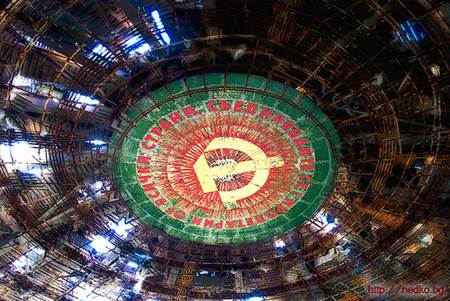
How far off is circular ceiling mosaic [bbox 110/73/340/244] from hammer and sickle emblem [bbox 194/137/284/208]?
0.03m

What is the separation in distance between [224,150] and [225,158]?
231 mm

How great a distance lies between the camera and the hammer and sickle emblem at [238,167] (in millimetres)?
14133

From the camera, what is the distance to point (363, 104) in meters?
13.3

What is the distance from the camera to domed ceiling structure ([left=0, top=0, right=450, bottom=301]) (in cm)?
1232

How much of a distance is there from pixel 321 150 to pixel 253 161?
186cm

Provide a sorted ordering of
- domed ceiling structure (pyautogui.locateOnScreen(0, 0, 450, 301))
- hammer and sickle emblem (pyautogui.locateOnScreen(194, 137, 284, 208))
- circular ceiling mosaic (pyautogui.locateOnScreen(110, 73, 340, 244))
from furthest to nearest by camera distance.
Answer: hammer and sickle emblem (pyautogui.locateOnScreen(194, 137, 284, 208)), circular ceiling mosaic (pyautogui.locateOnScreen(110, 73, 340, 244)), domed ceiling structure (pyautogui.locateOnScreen(0, 0, 450, 301))

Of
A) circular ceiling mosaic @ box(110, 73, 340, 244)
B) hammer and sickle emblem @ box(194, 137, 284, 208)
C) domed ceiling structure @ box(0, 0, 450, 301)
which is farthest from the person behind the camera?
hammer and sickle emblem @ box(194, 137, 284, 208)

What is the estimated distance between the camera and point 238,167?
567 inches

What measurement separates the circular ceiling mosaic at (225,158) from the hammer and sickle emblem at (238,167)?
0.09 feet

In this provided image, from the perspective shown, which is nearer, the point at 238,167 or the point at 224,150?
the point at 224,150

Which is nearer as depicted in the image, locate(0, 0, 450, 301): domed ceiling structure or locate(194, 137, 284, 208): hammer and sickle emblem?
locate(0, 0, 450, 301): domed ceiling structure

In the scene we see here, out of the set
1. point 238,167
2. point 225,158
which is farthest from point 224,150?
point 238,167

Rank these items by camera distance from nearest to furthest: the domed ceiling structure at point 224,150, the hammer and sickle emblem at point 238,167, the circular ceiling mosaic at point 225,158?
the domed ceiling structure at point 224,150 → the circular ceiling mosaic at point 225,158 → the hammer and sickle emblem at point 238,167

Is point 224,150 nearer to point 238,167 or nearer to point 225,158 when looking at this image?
point 225,158
